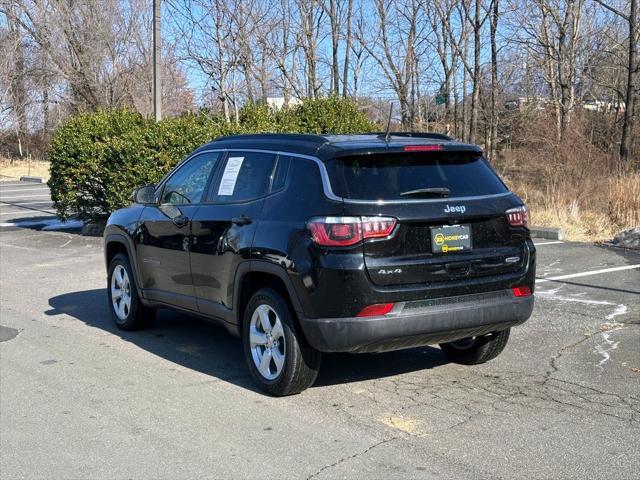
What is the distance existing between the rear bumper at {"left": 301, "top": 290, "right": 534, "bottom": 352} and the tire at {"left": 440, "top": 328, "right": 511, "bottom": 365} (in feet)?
2.33

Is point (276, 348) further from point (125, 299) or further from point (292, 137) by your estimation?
point (125, 299)

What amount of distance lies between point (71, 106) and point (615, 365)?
32909 millimetres

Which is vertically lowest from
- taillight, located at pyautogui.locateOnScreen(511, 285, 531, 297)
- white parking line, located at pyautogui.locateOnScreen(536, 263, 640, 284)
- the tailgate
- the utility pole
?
white parking line, located at pyautogui.locateOnScreen(536, 263, 640, 284)

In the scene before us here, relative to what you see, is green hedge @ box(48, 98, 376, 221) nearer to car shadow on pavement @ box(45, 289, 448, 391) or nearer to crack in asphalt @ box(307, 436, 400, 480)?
car shadow on pavement @ box(45, 289, 448, 391)

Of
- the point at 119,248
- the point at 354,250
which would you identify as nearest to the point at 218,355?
the point at 119,248

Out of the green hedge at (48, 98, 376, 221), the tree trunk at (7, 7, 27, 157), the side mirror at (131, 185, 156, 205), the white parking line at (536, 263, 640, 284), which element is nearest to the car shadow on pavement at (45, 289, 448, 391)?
the side mirror at (131, 185, 156, 205)

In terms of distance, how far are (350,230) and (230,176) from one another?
5.30 feet

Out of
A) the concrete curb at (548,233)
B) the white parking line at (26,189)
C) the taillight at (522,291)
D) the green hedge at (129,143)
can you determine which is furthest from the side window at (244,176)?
the white parking line at (26,189)

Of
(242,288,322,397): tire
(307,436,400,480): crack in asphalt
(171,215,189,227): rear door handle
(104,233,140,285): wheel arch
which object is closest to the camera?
(307,436,400,480): crack in asphalt

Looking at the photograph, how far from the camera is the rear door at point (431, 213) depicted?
4895 mm

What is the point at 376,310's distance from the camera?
4.87 meters

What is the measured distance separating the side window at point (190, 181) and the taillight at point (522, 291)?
104 inches

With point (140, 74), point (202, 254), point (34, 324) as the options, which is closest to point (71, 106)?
point (140, 74)

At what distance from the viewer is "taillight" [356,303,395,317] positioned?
4.85m
